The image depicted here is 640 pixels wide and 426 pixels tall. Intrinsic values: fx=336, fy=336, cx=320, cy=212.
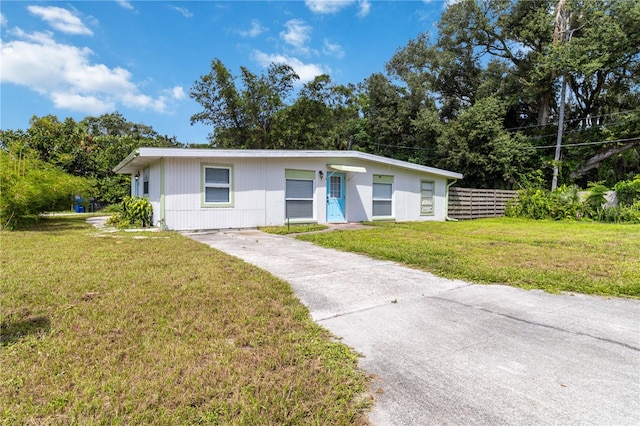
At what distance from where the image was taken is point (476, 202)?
58.1 feet

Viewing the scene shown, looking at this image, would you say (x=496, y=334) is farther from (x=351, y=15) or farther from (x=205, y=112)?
(x=205, y=112)

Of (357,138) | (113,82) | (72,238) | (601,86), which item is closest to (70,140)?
(113,82)

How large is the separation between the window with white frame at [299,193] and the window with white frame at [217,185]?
200 centimetres

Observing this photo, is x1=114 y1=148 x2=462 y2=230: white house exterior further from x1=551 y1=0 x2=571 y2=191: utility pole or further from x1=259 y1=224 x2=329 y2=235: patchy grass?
x1=551 y1=0 x2=571 y2=191: utility pole

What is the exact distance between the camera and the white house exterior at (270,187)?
10008 millimetres

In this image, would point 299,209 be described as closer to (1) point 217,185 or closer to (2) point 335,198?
(2) point 335,198

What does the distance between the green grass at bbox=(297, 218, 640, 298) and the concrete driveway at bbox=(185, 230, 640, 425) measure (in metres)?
0.49

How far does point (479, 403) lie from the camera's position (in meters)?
1.95

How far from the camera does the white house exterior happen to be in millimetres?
10008

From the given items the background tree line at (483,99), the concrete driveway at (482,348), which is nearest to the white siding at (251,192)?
the concrete driveway at (482,348)

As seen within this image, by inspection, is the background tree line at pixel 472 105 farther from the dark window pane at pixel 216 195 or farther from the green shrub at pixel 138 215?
the dark window pane at pixel 216 195

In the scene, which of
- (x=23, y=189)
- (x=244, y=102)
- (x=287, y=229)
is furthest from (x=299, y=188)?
(x=244, y=102)

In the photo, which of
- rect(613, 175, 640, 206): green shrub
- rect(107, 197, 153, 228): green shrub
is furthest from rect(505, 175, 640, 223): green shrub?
rect(107, 197, 153, 228): green shrub

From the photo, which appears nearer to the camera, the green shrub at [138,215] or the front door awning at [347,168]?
the green shrub at [138,215]
